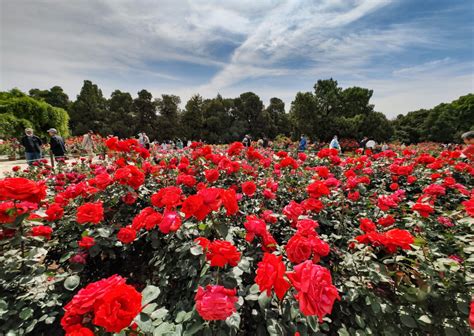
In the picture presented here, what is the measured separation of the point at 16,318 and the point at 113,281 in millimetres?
925

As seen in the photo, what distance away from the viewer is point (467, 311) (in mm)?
1043

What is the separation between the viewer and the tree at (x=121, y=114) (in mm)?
31953

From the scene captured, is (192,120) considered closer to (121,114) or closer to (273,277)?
(121,114)

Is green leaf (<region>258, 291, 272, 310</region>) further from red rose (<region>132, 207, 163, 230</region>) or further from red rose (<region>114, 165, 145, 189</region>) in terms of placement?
red rose (<region>114, 165, 145, 189</region>)

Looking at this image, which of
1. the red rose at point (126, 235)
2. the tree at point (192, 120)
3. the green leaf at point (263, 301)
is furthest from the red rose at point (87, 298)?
the tree at point (192, 120)

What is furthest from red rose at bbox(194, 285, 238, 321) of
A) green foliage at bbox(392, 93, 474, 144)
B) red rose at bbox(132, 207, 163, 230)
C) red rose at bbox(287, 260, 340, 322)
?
green foliage at bbox(392, 93, 474, 144)

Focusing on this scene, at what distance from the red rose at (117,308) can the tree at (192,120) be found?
3516cm

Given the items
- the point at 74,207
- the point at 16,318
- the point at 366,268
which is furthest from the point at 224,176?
the point at 16,318

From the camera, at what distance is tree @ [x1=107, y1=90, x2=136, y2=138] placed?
31953mm

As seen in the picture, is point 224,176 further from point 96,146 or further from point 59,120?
point 59,120

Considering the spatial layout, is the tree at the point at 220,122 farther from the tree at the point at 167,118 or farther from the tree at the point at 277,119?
the tree at the point at 277,119

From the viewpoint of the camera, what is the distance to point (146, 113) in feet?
114

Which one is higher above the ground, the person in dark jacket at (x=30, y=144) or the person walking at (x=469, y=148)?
the person walking at (x=469, y=148)

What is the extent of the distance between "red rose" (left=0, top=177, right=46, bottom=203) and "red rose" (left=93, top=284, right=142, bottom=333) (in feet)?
2.95
